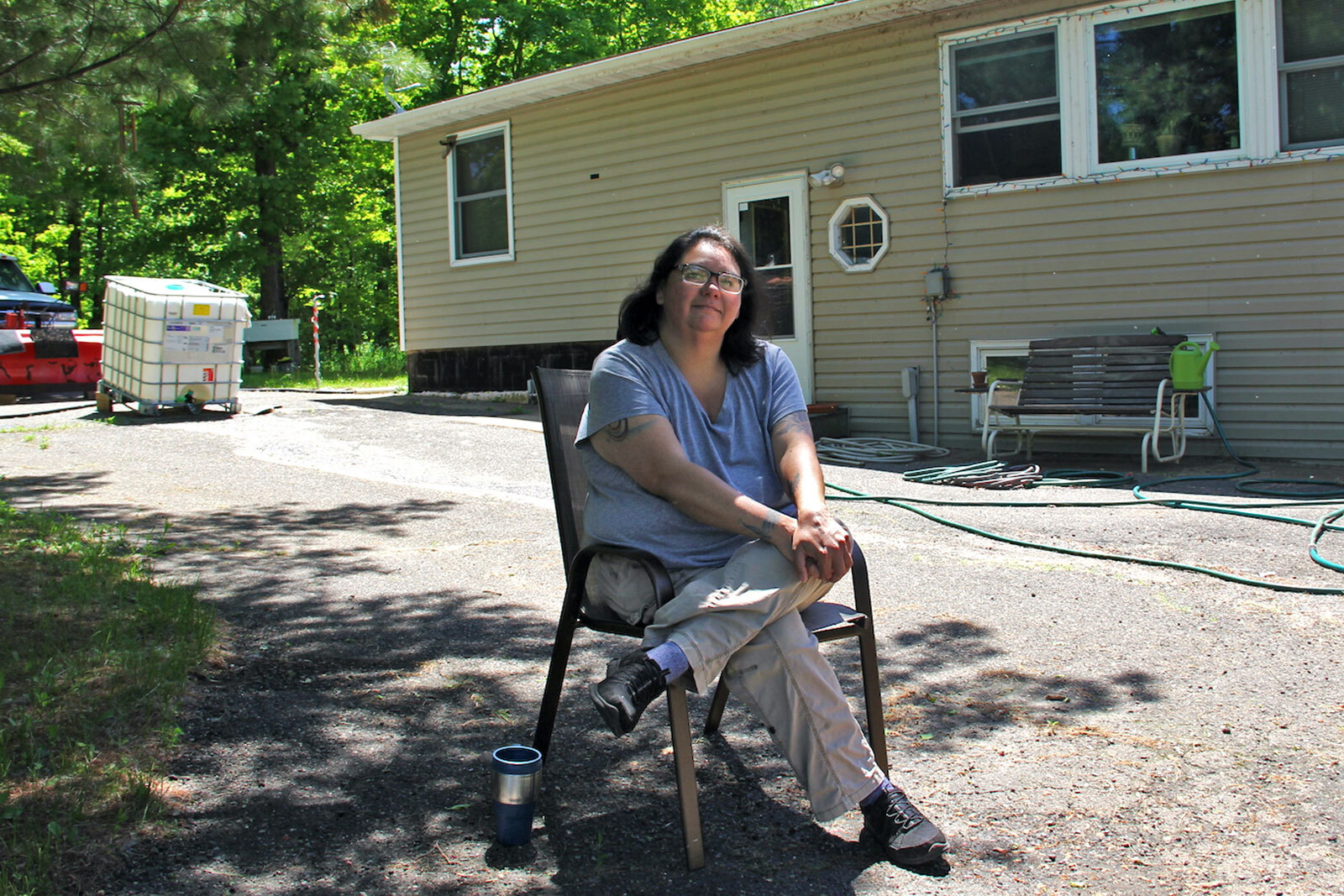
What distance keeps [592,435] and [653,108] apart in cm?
897

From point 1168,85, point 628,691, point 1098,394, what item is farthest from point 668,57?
point 628,691

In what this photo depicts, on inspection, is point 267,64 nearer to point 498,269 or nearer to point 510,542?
point 510,542

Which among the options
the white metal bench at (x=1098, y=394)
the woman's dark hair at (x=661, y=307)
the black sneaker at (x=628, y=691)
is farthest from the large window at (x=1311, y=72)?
the black sneaker at (x=628, y=691)

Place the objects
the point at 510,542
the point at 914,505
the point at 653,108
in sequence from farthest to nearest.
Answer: the point at 653,108
the point at 914,505
the point at 510,542

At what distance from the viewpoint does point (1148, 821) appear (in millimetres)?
2434

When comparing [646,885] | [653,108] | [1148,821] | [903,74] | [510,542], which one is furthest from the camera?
[653,108]

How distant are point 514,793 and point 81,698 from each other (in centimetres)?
144

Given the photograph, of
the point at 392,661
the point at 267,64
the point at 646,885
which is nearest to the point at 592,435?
the point at 646,885

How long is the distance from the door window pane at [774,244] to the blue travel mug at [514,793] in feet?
26.4

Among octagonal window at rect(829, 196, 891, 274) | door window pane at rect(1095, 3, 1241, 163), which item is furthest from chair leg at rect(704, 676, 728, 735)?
octagonal window at rect(829, 196, 891, 274)

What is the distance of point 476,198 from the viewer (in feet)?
42.2

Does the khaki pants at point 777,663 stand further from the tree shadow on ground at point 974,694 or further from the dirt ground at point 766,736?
the tree shadow on ground at point 974,694

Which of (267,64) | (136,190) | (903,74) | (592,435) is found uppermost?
(903,74)

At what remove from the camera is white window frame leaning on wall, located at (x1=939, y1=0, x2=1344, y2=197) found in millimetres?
7840
